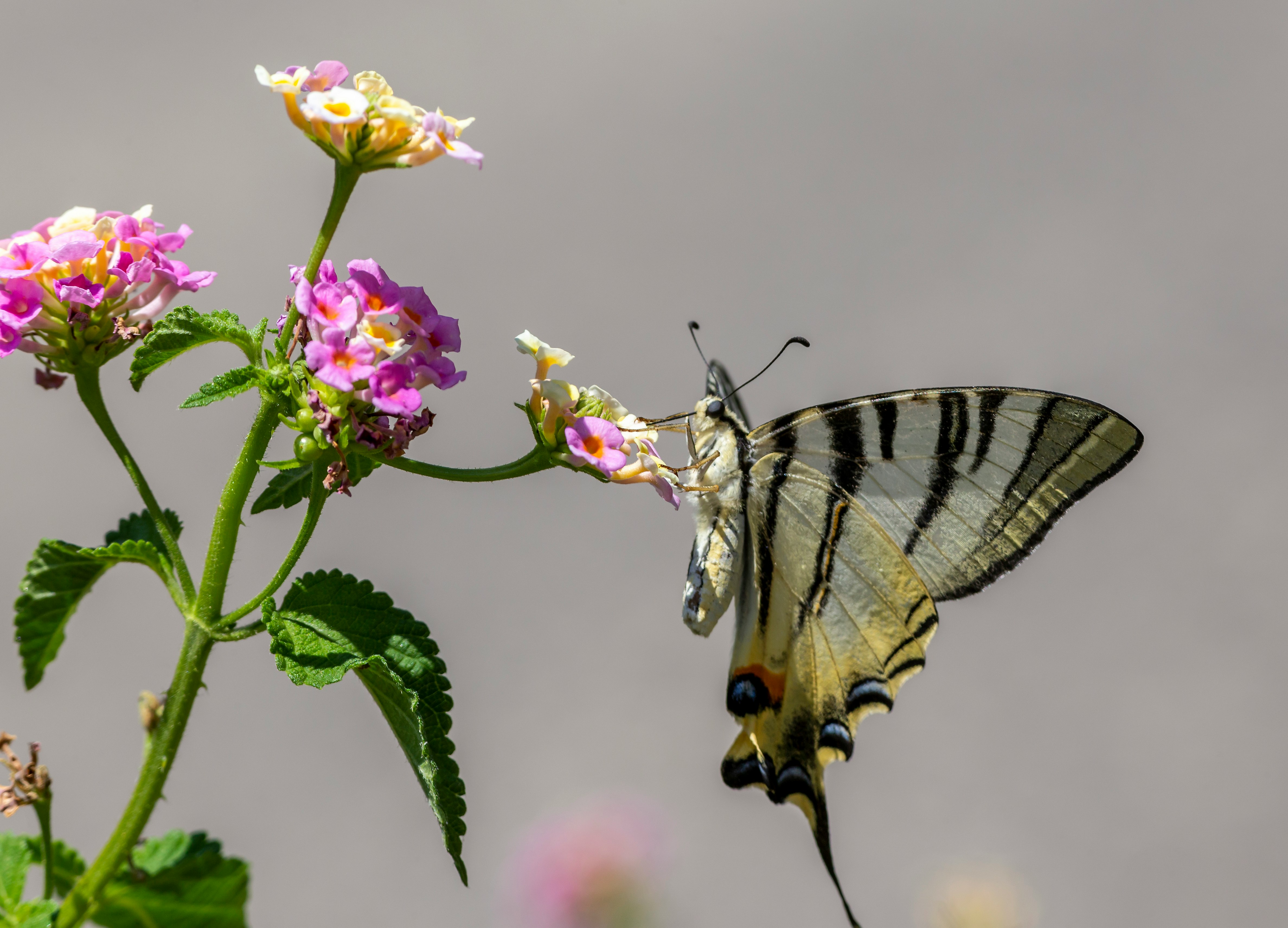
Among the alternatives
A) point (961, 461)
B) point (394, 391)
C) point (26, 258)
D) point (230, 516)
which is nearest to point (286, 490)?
point (230, 516)

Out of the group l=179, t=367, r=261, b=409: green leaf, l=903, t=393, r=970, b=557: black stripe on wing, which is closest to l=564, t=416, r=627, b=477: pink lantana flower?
l=179, t=367, r=261, b=409: green leaf

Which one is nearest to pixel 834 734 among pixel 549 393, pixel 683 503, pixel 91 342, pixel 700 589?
pixel 700 589

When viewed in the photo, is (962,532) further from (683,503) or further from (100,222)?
(100,222)

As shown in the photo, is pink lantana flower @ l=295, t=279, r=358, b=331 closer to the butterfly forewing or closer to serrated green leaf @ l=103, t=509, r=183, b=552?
serrated green leaf @ l=103, t=509, r=183, b=552

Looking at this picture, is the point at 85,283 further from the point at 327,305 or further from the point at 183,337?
the point at 327,305

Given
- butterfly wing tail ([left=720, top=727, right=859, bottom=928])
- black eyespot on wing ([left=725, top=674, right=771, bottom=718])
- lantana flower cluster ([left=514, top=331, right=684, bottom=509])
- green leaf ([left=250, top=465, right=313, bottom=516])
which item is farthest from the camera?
black eyespot on wing ([left=725, top=674, right=771, bottom=718])
